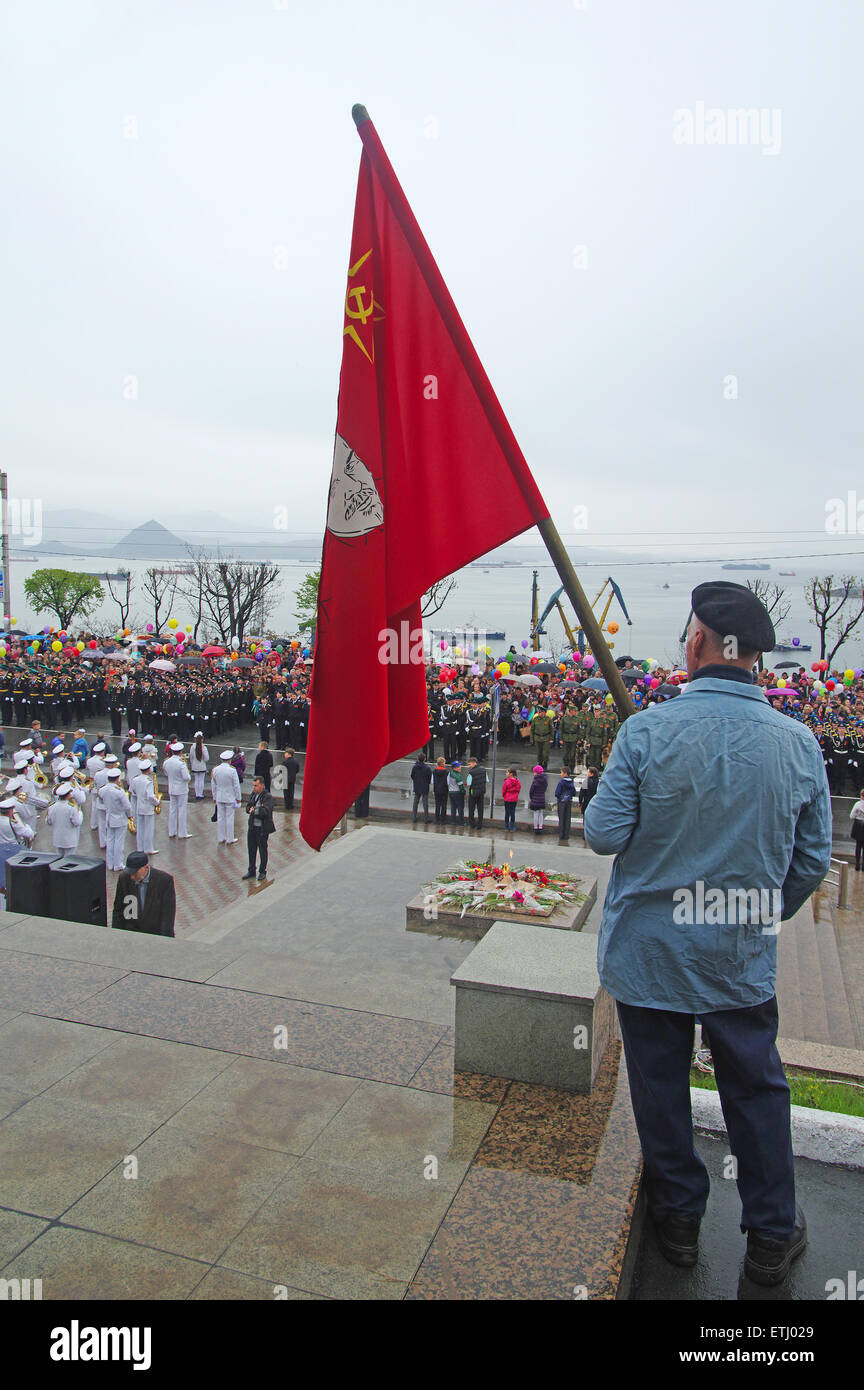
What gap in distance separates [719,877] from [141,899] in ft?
19.9

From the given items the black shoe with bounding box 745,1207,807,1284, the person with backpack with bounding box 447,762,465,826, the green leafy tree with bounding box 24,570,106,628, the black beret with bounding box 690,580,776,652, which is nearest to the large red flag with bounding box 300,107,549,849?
the black beret with bounding box 690,580,776,652

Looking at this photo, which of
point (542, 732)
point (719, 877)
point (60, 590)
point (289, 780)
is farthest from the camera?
point (60, 590)

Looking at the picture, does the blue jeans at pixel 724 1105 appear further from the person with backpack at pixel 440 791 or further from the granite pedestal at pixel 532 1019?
the person with backpack at pixel 440 791

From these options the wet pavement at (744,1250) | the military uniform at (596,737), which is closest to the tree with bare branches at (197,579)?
the military uniform at (596,737)

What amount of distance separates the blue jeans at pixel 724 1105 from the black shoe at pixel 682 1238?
34 mm

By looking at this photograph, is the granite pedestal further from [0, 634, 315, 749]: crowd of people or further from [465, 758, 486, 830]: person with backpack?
[0, 634, 315, 749]: crowd of people

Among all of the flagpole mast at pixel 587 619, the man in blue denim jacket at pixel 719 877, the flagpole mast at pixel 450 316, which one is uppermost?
the flagpole mast at pixel 450 316

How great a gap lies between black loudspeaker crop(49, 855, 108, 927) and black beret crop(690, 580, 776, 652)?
254 inches

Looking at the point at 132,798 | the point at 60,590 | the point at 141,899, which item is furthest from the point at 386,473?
the point at 60,590

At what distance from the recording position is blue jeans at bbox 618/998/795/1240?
3.15m

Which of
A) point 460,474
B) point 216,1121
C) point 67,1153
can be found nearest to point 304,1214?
point 216,1121

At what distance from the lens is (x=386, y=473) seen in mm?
4086

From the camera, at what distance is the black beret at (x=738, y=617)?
318 cm

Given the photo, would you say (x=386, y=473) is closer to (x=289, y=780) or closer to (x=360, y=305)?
(x=360, y=305)
